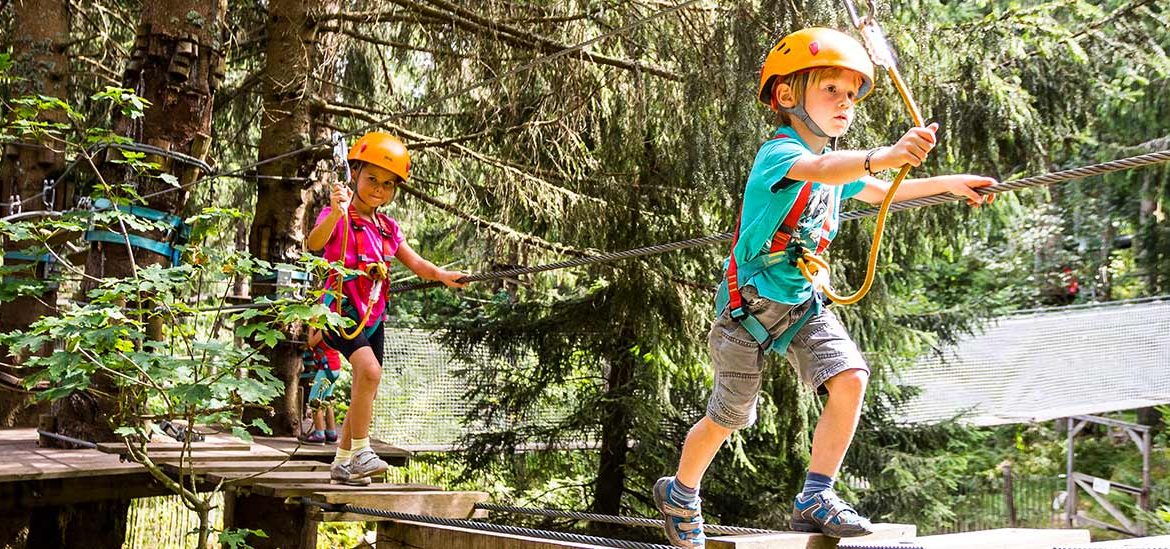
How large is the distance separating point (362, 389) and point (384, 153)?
99 centimetres


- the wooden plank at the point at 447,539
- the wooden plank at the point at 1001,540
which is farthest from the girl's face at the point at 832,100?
the wooden plank at the point at 447,539

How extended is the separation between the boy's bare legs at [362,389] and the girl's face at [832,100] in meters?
2.15

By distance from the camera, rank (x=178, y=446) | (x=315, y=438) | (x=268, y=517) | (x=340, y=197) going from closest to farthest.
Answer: (x=340, y=197) < (x=268, y=517) < (x=178, y=446) < (x=315, y=438)

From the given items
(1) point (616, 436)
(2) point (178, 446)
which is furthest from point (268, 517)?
(1) point (616, 436)

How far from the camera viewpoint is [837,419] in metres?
2.79

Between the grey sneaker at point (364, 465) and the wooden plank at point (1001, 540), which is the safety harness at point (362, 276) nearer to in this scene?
the grey sneaker at point (364, 465)

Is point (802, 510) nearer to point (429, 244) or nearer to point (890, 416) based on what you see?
point (890, 416)

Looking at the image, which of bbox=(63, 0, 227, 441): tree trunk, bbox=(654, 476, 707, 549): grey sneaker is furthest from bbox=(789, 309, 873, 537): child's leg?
bbox=(63, 0, 227, 441): tree trunk

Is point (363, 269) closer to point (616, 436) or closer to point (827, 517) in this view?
point (827, 517)

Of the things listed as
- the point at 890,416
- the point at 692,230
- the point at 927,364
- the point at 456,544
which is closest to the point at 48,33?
the point at 692,230

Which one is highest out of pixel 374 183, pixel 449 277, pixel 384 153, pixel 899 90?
pixel 384 153

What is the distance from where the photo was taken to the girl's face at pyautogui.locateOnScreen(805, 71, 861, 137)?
9.29 ft

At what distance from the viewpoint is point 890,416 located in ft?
32.7

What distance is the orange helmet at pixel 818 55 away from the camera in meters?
2.77
